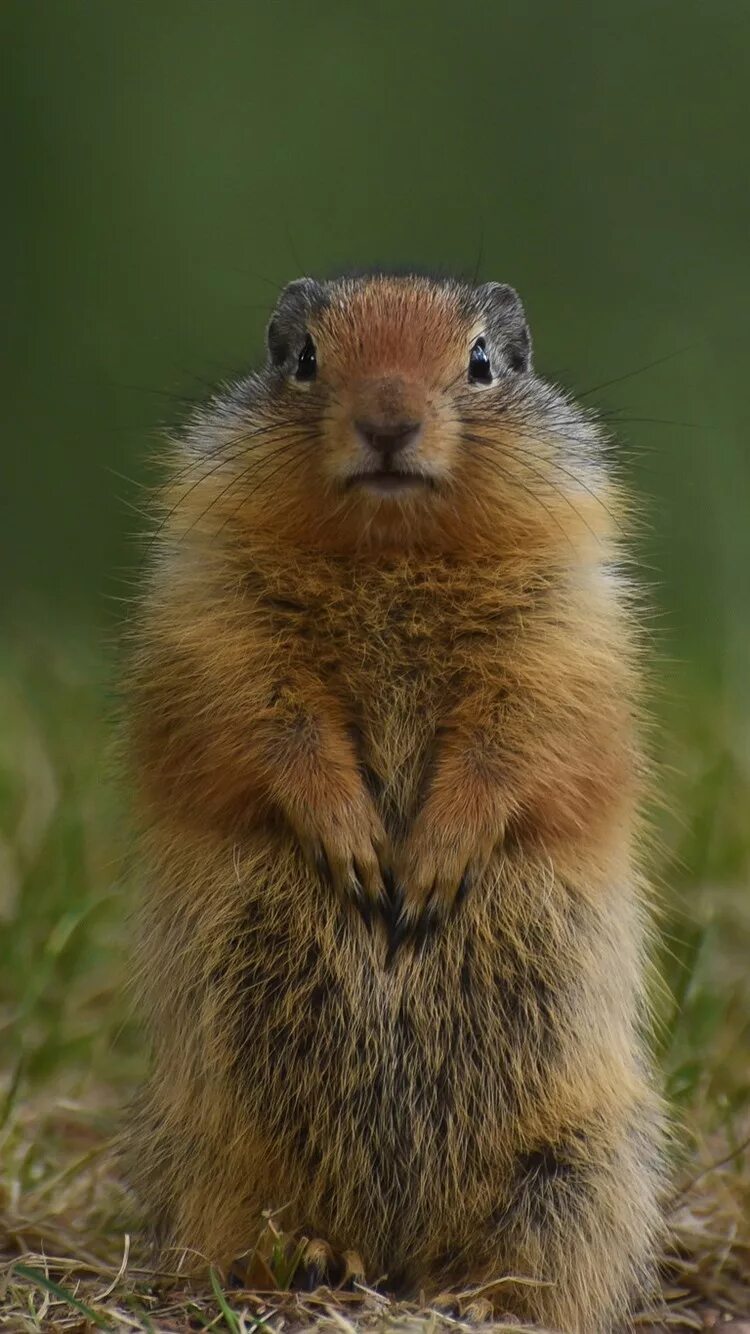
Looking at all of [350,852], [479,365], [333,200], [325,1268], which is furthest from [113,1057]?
[333,200]

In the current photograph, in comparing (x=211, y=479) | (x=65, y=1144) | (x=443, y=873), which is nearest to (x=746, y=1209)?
(x=443, y=873)

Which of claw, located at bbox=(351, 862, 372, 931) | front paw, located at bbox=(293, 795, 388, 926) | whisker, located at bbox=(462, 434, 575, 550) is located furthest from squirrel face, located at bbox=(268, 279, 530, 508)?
claw, located at bbox=(351, 862, 372, 931)

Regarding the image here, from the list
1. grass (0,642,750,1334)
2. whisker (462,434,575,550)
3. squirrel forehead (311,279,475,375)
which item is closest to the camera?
grass (0,642,750,1334)

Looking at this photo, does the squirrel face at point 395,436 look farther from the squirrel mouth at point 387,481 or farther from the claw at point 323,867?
the claw at point 323,867

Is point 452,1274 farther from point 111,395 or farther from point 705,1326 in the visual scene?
point 111,395

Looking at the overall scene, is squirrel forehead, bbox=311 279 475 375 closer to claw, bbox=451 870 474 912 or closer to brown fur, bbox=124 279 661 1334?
brown fur, bbox=124 279 661 1334

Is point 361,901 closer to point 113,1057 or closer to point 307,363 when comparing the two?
point 307,363
